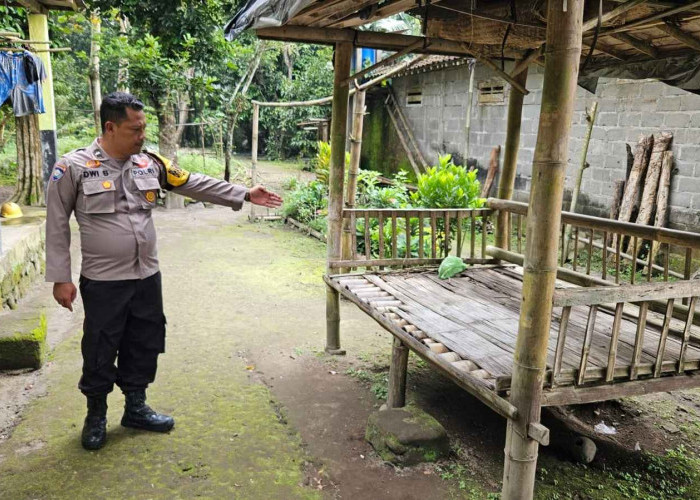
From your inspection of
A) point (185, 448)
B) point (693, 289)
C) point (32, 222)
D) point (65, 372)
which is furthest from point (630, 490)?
point (32, 222)

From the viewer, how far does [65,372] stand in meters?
4.36

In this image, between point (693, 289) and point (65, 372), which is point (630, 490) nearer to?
point (693, 289)

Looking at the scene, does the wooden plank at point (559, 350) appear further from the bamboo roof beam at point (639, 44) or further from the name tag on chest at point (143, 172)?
the bamboo roof beam at point (639, 44)

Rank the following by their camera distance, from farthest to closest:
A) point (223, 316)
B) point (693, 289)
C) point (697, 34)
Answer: point (223, 316), point (697, 34), point (693, 289)

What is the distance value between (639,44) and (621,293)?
9.03 feet

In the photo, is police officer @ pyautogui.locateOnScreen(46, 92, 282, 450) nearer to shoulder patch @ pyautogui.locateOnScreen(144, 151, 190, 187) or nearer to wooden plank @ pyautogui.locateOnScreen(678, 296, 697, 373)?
shoulder patch @ pyautogui.locateOnScreen(144, 151, 190, 187)

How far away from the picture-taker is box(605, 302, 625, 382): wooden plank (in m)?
2.69

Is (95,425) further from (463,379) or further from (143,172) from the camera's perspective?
(463,379)

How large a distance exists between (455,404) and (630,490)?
1.30 metres

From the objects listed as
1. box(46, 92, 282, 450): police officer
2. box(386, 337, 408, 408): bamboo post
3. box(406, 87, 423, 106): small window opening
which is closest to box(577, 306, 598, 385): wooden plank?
box(386, 337, 408, 408): bamboo post

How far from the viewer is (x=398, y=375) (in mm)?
3826

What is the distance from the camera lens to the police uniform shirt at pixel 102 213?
2996 millimetres

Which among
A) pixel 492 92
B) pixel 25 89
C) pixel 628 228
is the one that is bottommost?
pixel 628 228

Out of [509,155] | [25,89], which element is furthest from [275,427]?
[25,89]
